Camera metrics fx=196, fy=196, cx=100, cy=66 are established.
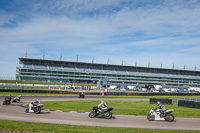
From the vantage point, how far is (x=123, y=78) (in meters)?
133

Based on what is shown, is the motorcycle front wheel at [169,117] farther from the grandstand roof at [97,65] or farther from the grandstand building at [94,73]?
the grandstand roof at [97,65]

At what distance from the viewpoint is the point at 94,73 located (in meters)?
129

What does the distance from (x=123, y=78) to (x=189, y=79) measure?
177 feet

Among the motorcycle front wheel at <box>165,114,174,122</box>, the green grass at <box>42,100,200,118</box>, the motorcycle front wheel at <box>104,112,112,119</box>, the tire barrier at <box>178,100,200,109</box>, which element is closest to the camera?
the motorcycle front wheel at <box>165,114,174,122</box>

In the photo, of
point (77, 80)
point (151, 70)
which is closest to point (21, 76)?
point (77, 80)

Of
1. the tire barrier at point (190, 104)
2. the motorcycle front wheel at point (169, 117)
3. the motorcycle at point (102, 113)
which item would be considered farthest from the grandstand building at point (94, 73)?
the motorcycle front wheel at point (169, 117)

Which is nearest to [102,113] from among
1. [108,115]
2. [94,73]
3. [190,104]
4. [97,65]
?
[108,115]

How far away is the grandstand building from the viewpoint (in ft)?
390

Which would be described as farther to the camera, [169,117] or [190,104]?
[190,104]

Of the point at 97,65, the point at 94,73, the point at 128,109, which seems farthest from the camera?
the point at 97,65

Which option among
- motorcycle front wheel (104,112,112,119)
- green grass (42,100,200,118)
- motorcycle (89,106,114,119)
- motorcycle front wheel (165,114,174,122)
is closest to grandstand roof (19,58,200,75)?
green grass (42,100,200,118)

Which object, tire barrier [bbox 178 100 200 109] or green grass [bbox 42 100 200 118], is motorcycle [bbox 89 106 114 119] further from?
tire barrier [bbox 178 100 200 109]

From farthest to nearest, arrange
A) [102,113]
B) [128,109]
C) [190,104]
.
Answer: [190,104], [128,109], [102,113]

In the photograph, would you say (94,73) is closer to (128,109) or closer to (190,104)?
(190,104)
